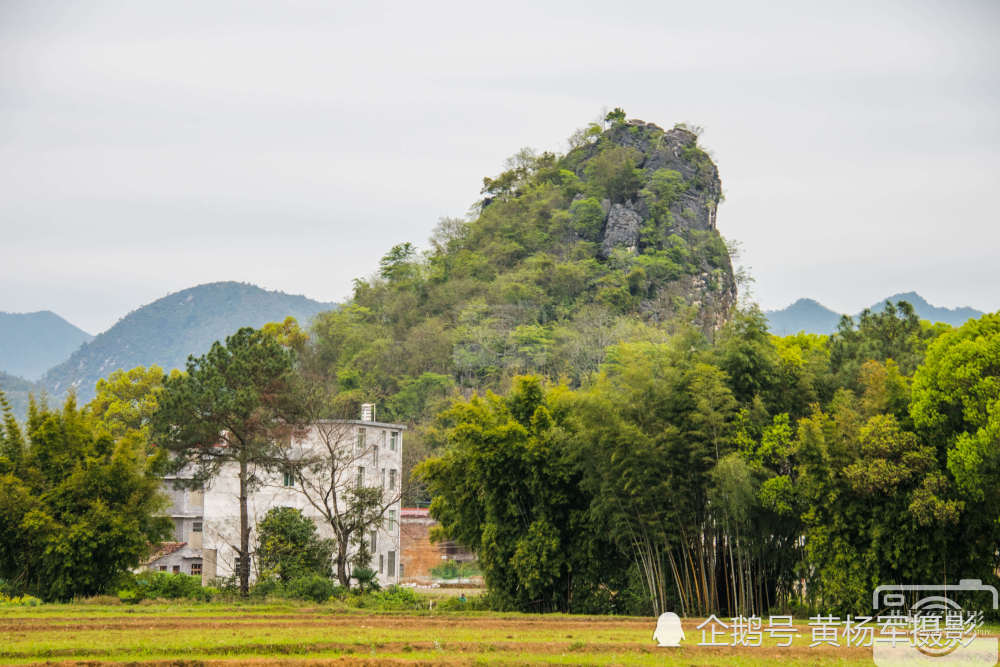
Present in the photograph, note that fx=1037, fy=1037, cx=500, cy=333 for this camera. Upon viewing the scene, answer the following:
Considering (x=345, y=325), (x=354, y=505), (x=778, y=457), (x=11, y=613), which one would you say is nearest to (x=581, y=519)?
(x=778, y=457)

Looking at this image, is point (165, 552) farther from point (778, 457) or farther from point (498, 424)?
point (778, 457)

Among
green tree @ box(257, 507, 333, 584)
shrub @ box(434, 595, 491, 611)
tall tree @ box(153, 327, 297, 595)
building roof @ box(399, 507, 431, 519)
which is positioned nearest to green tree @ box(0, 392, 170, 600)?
tall tree @ box(153, 327, 297, 595)

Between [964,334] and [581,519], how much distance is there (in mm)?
11403

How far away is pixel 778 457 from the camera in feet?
86.6

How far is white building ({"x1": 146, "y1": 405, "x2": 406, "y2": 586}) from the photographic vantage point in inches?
1380

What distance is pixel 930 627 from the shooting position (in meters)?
19.1

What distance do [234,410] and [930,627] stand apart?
19622 mm

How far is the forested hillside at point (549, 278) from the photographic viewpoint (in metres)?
76.6

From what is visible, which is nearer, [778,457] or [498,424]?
[778,457]

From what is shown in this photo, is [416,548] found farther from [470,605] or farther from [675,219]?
[675,219]

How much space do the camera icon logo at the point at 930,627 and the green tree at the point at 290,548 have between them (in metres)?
17.6

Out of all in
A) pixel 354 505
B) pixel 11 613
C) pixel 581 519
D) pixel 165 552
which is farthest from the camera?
pixel 165 552

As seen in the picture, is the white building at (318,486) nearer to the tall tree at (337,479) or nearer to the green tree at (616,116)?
the tall tree at (337,479)

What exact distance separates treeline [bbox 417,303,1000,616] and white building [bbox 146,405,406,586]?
4.84 m
